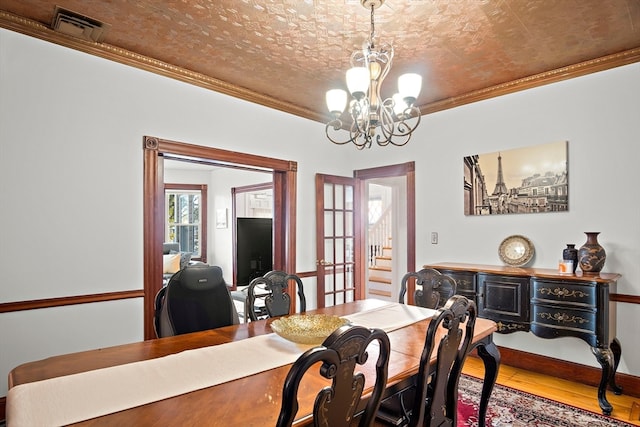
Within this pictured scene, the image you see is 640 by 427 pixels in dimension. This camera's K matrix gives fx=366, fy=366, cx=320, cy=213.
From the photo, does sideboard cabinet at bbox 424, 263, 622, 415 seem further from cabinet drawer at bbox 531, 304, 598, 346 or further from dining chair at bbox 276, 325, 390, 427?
dining chair at bbox 276, 325, 390, 427

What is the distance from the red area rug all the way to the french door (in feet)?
6.63

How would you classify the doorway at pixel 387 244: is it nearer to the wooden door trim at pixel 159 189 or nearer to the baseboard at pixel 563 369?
the wooden door trim at pixel 159 189

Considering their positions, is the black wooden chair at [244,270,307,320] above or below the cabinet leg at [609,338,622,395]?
above

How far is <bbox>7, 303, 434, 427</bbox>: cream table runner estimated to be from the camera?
1094 millimetres

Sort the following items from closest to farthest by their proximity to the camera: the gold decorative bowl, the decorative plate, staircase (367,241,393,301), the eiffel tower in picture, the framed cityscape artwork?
the gold decorative bowl < the framed cityscape artwork < the decorative plate < the eiffel tower in picture < staircase (367,241,393,301)

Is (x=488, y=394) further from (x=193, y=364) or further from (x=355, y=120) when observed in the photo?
(x=355, y=120)

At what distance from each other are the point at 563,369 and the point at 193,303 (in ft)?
10.0

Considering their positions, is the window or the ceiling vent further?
the window

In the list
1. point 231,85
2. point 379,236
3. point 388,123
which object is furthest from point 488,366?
point 379,236

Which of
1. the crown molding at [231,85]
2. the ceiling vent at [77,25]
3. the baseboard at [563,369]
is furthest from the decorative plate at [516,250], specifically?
the ceiling vent at [77,25]

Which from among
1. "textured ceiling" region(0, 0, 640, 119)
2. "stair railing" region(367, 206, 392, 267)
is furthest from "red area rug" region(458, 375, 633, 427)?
"stair railing" region(367, 206, 392, 267)

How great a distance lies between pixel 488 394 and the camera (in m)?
2.14

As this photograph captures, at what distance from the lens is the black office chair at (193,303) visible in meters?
2.08

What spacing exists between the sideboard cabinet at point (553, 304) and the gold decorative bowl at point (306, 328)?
1778 mm
